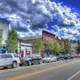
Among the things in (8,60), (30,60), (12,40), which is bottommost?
(30,60)

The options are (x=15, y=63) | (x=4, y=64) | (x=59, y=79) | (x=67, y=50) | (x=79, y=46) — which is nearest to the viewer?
(x=59, y=79)

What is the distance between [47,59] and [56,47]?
3816cm

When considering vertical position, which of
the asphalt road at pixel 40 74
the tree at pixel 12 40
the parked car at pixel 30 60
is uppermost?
the tree at pixel 12 40

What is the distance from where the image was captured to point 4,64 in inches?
1521

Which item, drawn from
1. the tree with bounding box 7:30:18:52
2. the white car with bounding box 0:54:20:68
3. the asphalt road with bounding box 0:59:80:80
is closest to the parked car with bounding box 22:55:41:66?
the tree with bounding box 7:30:18:52

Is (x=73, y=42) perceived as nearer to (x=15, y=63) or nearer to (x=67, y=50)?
(x=67, y=50)

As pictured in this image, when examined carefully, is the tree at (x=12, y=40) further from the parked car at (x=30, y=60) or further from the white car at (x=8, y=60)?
the white car at (x=8, y=60)

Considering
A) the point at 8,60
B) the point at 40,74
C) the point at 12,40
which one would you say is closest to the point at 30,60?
the point at 12,40

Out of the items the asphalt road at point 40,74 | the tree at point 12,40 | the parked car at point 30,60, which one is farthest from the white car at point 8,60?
the tree at point 12,40

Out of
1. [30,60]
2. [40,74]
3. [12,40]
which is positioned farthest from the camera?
[12,40]

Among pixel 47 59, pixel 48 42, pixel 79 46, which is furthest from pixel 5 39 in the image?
pixel 79 46

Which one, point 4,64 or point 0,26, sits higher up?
point 0,26

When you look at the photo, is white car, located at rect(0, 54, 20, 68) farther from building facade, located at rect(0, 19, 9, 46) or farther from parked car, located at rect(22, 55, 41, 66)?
building facade, located at rect(0, 19, 9, 46)

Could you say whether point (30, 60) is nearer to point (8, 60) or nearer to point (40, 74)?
point (8, 60)
